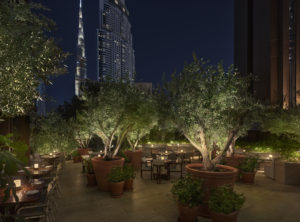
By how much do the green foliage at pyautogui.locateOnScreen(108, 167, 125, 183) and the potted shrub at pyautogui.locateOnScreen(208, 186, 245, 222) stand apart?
3361 millimetres

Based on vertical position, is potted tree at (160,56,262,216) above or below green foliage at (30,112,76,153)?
above

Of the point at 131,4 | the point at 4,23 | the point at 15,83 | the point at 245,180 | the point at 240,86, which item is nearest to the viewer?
the point at 4,23

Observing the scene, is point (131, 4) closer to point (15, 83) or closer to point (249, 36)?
point (249, 36)

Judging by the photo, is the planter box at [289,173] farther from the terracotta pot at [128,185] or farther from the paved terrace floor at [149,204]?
the terracotta pot at [128,185]

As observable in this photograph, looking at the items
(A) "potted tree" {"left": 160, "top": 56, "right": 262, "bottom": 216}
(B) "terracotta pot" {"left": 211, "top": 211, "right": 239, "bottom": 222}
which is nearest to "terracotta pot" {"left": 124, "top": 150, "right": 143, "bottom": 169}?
(A) "potted tree" {"left": 160, "top": 56, "right": 262, "bottom": 216}

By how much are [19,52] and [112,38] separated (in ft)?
292

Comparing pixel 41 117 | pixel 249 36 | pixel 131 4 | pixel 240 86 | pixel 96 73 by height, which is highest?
pixel 131 4

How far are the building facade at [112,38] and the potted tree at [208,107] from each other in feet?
259

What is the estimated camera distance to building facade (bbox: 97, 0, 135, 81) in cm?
8550

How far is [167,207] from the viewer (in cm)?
652

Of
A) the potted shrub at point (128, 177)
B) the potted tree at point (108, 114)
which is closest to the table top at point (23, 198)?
the potted tree at point (108, 114)

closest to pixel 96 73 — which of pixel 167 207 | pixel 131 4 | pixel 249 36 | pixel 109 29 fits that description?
pixel 109 29

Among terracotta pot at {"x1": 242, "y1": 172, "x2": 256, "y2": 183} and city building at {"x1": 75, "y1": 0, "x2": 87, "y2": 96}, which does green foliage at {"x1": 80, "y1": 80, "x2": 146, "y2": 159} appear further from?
city building at {"x1": 75, "y1": 0, "x2": 87, "y2": 96}

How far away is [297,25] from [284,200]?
12.7 metres
